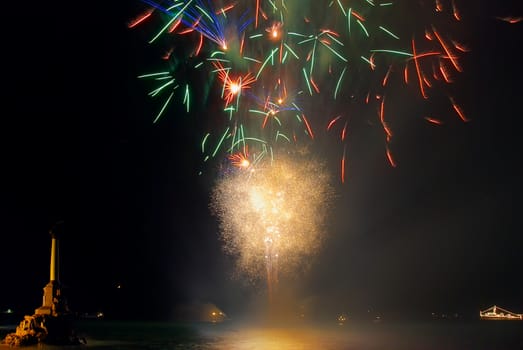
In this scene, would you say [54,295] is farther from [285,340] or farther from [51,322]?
[285,340]

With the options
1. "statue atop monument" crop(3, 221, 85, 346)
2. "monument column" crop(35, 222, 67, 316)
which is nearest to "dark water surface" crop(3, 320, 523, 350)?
"statue atop monument" crop(3, 221, 85, 346)

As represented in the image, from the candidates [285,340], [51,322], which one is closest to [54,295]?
[51,322]

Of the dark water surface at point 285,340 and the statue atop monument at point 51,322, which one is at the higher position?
the statue atop monument at point 51,322

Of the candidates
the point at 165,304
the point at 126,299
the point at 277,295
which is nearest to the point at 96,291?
the point at 126,299

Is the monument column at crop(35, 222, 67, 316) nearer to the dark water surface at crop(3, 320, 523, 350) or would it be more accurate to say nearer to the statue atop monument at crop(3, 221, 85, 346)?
the statue atop monument at crop(3, 221, 85, 346)

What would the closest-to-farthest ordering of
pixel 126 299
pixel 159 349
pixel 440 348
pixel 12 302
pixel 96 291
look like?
pixel 159 349 → pixel 440 348 → pixel 12 302 → pixel 96 291 → pixel 126 299

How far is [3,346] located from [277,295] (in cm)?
13443

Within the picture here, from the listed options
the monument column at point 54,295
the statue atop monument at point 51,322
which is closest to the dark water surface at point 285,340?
the statue atop monument at point 51,322

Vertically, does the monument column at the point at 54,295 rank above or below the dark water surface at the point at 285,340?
above

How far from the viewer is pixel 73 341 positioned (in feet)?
99.3

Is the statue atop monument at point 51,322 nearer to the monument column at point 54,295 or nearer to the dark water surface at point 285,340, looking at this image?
the monument column at point 54,295

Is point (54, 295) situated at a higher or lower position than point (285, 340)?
higher

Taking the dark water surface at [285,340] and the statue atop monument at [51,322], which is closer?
the statue atop monument at [51,322]

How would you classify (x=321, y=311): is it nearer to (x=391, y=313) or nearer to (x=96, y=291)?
(x=391, y=313)
